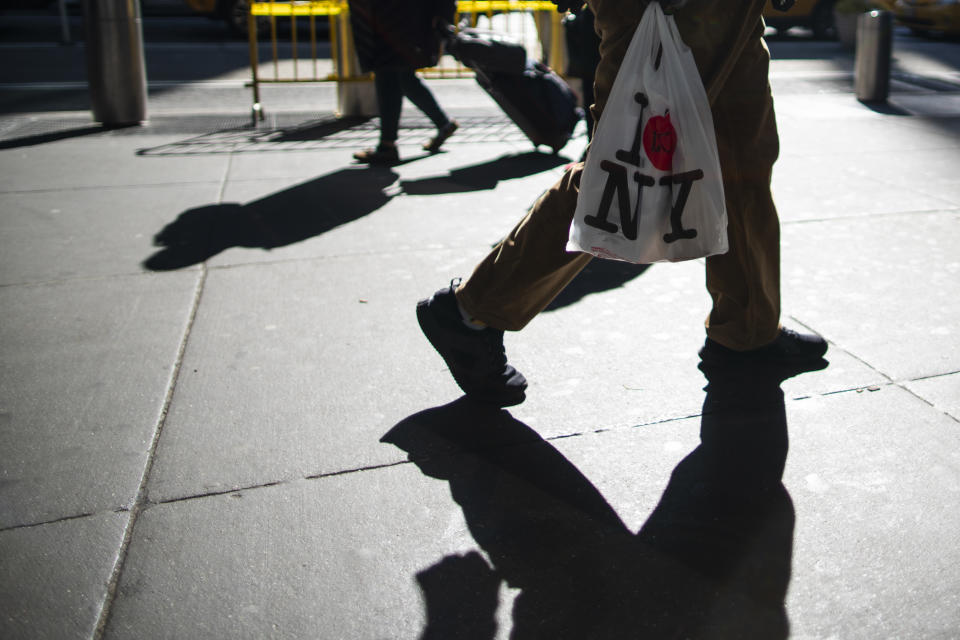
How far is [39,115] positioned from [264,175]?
127 inches

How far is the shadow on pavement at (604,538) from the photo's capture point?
1.95m

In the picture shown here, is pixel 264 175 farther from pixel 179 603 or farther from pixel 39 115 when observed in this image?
pixel 179 603

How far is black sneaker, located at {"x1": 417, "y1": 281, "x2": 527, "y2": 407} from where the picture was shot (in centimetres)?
276

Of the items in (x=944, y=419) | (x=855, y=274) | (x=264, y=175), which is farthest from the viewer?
(x=264, y=175)

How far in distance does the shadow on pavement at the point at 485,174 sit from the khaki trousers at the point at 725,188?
9.71 ft

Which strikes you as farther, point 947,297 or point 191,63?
point 191,63

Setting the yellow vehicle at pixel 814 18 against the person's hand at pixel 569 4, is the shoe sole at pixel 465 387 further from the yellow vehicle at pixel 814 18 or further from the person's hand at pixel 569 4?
the yellow vehicle at pixel 814 18

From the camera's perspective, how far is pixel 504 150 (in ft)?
22.4

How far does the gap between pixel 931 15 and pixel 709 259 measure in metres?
15.3

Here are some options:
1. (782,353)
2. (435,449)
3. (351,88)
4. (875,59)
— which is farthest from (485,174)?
→ (875,59)

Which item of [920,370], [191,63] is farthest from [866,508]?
[191,63]

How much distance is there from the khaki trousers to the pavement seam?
97cm

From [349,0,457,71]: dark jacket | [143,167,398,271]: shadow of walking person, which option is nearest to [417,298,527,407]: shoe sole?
[143,167,398,271]: shadow of walking person

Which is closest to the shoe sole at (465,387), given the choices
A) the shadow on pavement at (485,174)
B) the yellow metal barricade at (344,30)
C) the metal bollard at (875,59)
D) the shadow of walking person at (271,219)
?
the shadow of walking person at (271,219)
